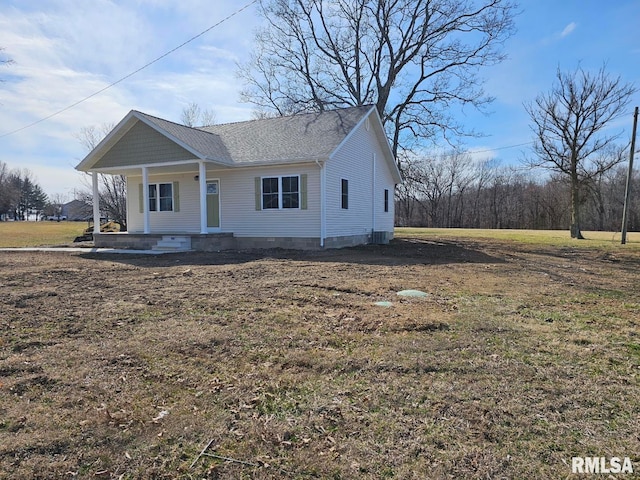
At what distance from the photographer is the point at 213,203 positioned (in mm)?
15445

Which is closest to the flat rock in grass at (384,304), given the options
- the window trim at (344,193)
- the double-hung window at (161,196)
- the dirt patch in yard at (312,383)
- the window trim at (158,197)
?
the dirt patch in yard at (312,383)

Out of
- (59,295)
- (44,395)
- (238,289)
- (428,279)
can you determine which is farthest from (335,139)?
(44,395)

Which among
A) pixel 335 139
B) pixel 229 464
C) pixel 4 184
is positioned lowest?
pixel 229 464

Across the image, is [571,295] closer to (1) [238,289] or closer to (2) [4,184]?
(1) [238,289]

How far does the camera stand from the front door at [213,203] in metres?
15.3

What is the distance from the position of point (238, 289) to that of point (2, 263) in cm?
764

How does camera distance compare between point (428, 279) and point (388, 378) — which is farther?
point (428, 279)

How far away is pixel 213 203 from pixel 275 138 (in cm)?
354

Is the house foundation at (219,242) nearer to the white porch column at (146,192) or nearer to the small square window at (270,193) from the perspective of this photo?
the white porch column at (146,192)

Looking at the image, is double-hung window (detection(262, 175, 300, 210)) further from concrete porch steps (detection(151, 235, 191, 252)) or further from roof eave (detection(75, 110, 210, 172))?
concrete porch steps (detection(151, 235, 191, 252))

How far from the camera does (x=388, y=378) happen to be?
324cm

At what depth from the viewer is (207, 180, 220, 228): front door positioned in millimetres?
15320

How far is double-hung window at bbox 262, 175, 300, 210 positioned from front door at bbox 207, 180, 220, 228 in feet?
6.80

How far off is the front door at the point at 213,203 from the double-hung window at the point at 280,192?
6.80 feet
